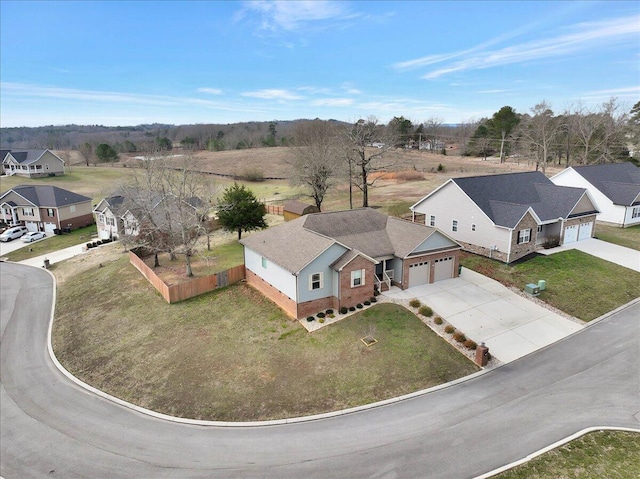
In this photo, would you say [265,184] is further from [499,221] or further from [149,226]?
[499,221]

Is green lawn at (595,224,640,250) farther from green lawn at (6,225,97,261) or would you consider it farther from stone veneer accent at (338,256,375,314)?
green lawn at (6,225,97,261)

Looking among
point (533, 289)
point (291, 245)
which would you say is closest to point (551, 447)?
point (533, 289)

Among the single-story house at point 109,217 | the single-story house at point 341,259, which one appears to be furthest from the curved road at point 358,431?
the single-story house at point 109,217

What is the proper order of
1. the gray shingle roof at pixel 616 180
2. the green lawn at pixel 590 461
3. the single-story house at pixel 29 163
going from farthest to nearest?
the single-story house at pixel 29 163, the gray shingle roof at pixel 616 180, the green lawn at pixel 590 461

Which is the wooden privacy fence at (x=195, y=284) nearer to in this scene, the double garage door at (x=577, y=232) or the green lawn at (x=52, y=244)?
the green lawn at (x=52, y=244)

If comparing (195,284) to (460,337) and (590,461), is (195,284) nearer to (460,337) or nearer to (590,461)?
(460,337)

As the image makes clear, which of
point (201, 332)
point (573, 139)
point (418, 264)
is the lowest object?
point (201, 332)

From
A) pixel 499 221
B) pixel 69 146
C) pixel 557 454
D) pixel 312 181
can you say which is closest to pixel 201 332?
pixel 557 454
